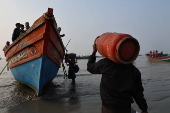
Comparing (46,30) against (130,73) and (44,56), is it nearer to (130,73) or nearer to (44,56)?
(44,56)

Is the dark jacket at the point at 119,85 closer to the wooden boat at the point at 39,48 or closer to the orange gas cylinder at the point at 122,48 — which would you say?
the orange gas cylinder at the point at 122,48

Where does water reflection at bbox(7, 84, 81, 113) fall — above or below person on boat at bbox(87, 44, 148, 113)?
below

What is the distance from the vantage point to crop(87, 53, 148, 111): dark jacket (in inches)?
70.3

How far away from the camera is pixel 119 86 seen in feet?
5.88

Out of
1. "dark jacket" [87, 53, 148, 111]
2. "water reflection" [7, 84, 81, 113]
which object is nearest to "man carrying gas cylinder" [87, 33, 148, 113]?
"dark jacket" [87, 53, 148, 111]

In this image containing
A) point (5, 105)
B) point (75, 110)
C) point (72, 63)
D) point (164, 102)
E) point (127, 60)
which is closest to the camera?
point (127, 60)

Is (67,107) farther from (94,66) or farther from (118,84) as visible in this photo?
(118,84)

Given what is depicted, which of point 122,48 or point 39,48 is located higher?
point 39,48

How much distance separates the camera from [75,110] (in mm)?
3766

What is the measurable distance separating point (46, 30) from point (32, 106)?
2435 millimetres

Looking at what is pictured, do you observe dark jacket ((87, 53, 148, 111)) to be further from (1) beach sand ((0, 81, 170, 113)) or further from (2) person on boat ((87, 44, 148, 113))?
(1) beach sand ((0, 81, 170, 113))

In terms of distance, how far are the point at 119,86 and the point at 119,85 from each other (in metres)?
0.01

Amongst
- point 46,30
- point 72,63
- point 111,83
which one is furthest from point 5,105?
point 111,83

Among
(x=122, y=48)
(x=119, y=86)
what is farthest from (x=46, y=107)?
(x=122, y=48)
